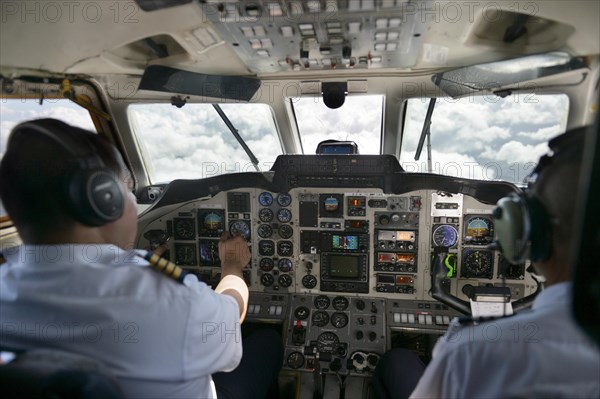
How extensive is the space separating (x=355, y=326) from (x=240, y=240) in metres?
1.38

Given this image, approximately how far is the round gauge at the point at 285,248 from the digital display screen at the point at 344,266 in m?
0.37

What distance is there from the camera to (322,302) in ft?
10.4

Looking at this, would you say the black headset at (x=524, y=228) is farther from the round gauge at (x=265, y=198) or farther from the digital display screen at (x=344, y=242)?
the round gauge at (x=265, y=198)

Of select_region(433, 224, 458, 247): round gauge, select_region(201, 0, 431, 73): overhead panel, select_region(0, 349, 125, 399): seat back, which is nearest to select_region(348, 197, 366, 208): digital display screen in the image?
select_region(433, 224, 458, 247): round gauge

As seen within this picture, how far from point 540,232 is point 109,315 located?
3.96ft

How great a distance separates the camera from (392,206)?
2.95 metres

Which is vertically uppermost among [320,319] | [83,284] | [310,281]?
[83,284]

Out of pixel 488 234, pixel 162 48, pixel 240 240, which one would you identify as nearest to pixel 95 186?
pixel 240 240

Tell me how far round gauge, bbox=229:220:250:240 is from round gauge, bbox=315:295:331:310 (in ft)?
2.85

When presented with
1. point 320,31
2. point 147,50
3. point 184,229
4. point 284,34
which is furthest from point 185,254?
point 320,31

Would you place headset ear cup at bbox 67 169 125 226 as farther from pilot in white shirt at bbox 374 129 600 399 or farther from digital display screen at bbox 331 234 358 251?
digital display screen at bbox 331 234 358 251

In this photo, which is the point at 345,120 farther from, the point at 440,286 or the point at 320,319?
the point at 320,319

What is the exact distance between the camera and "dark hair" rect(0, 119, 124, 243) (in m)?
1.00

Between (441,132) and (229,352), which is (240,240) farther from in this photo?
(441,132)
